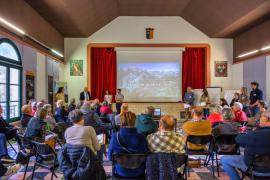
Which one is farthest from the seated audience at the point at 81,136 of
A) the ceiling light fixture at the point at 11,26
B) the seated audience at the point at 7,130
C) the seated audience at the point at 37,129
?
the ceiling light fixture at the point at 11,26

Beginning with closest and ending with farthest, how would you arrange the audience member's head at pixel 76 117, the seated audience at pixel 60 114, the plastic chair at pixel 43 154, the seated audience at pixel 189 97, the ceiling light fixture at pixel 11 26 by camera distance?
1. the audience member's head at pixel 76 117
2. the plastic chair at pixel 43 154
3. the ceiling light fixture at pixel 11 26
4. the seated audience at pixel 60 114
5. the seated audience at pixel 189 97

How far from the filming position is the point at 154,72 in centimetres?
1241

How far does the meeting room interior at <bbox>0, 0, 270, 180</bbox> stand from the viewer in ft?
10.1

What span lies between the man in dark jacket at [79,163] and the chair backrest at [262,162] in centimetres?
159

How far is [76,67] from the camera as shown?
40.1 feet

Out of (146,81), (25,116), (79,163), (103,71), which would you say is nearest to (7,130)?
(25,116)

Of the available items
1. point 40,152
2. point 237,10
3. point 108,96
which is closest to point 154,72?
point 108,96

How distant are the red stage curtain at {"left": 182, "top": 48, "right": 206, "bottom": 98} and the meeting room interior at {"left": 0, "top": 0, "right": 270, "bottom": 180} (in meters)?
0.04

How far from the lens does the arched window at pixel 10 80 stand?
8.20 m

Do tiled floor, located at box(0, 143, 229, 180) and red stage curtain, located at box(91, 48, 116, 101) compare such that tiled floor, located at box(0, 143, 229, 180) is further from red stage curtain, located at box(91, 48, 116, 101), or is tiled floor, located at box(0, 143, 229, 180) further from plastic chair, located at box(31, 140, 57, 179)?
red stage curtain, located at box(91, 48, 116, 101)

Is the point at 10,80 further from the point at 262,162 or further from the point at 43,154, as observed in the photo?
the point at 262,162

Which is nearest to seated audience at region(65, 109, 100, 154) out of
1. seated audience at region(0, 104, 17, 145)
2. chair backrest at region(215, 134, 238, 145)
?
chair backrest at region(215, 134, 238, 145)

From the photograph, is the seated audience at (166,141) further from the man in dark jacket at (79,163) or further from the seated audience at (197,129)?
the seated audience at (197,129)

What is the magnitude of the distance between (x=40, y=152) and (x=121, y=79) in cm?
A: 869
